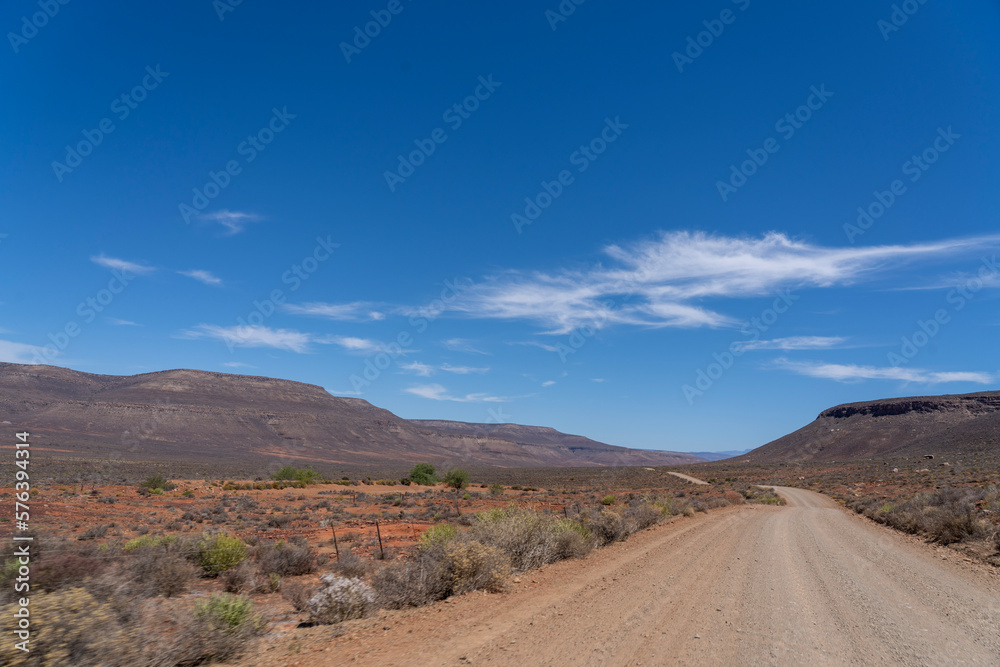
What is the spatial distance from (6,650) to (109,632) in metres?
0.85

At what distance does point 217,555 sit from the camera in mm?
12461

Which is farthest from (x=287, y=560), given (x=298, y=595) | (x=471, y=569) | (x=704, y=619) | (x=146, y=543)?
(x=704, y=619)

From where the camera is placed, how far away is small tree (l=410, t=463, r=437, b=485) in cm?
5647

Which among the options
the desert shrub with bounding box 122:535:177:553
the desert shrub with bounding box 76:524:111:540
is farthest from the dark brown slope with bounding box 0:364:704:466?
the desert shrub with bounding box 122:535:177:553

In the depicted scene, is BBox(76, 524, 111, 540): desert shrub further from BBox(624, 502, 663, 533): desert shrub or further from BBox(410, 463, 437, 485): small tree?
BBox(410, 463, 437, 485): small tree

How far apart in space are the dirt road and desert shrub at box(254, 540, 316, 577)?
6.29 m

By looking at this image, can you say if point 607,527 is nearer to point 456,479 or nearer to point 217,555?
point 217,555

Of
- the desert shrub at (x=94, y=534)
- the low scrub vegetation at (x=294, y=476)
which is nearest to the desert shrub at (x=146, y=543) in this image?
the desert shrub at (x=94, y=534)

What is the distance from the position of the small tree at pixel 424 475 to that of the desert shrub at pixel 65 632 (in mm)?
52347

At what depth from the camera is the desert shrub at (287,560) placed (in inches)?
524

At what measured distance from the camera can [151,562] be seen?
32.2 feet

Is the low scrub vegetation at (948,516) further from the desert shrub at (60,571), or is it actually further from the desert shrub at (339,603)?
the desert shrub at (60,571)

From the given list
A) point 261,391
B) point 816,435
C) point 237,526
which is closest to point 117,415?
point 261,391

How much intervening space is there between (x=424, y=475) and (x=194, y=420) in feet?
289
